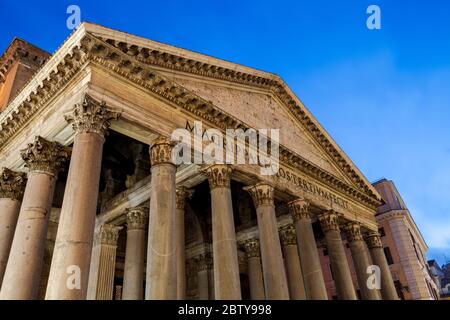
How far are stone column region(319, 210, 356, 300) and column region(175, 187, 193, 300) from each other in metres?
6.08

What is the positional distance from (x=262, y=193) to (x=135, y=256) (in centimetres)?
451

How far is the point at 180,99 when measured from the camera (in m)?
9.70

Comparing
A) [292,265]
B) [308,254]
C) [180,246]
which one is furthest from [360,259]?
[180,246]

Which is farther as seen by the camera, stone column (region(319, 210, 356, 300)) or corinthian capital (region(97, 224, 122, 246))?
stone column (region(319, 210, 356, 300))

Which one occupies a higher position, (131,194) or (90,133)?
(131,194)

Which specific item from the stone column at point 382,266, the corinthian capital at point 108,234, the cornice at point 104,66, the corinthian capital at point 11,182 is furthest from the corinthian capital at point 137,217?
the stone column at point 382,266

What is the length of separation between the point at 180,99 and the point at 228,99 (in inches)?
116

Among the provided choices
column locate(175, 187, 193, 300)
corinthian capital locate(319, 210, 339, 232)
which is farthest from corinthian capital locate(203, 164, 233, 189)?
corinthian capital locate(319, 210, 339, 232)

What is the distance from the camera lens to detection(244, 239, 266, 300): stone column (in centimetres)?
1481

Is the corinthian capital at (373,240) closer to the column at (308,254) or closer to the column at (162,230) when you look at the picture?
the column at (308,254)

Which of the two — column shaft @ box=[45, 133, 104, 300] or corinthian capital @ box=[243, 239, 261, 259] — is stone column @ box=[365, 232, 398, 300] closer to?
corinthian capital @ box=[243, 239, 261, 259]
